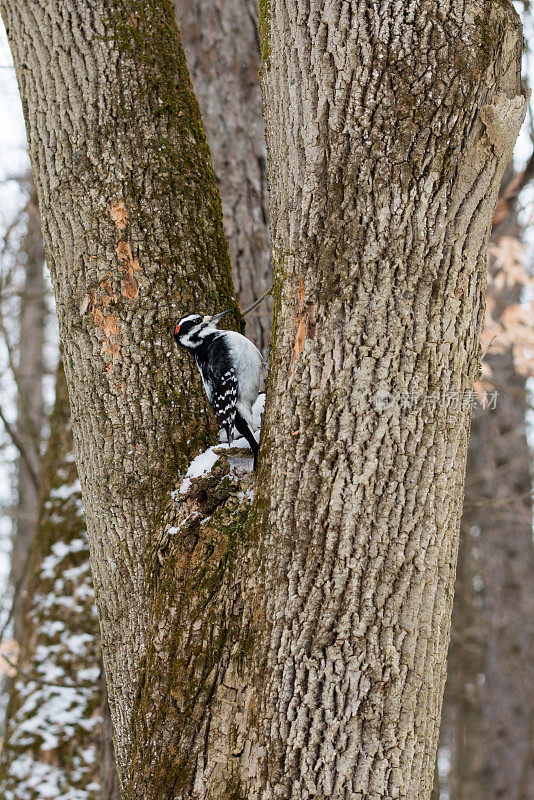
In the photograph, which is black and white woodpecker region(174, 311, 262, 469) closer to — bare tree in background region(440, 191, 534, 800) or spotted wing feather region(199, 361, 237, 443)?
spotted wing feather region(199, 361, 237, 443)

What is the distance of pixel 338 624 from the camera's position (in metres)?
1.87

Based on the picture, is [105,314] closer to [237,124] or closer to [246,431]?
[246,431]

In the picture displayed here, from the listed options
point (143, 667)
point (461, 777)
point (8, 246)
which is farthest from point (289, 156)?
point (461, 777)

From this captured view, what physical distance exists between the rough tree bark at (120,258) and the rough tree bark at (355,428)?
0.48m

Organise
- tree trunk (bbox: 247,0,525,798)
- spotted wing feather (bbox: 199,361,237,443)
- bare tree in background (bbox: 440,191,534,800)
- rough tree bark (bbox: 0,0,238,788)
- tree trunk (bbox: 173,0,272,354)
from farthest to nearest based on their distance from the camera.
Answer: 1. bare tree in background (bbox: 440,191,534,800)
2. tree trunk (bbox: 173,0,272,354)
3. spotted wing feather (bbox: 199,361,237,443)
4. rough tree bark (bbox: 0,0,238,788)
5. tree trunk (bbox: 247,0,525,798)

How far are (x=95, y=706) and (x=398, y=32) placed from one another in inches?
147

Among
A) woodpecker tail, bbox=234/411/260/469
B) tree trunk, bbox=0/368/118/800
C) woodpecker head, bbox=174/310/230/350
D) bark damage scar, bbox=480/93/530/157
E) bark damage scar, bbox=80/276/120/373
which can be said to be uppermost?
bark damage scar, bbox=480/93/530/157

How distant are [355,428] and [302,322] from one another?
350 millimetres

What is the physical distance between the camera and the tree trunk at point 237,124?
4.49m

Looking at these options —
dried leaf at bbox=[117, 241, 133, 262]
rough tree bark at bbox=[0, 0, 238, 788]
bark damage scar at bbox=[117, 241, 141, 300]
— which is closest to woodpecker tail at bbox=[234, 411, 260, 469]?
rough tree bark at bbox=[0, 0, 238, 788]

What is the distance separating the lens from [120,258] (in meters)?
2.60

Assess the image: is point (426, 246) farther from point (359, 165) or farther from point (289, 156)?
point (289, 156)

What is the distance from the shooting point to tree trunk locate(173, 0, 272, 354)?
449cm

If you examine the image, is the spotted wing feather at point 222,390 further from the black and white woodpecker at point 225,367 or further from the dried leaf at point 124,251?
the dried leaf at point 124,251
